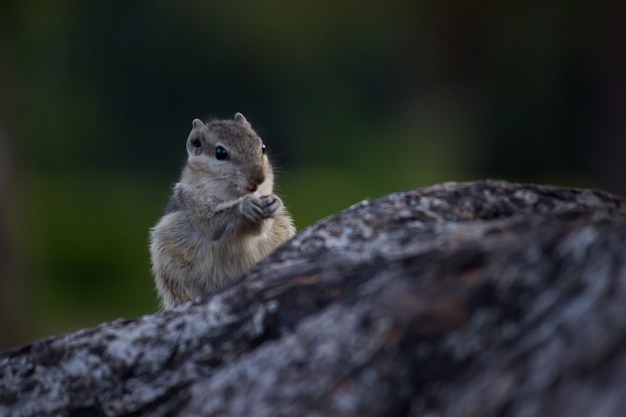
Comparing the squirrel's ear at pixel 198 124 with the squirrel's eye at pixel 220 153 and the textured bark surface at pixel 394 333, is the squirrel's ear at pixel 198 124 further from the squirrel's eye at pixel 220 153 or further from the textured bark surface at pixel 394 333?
the textured bark surface at pixel 394 333

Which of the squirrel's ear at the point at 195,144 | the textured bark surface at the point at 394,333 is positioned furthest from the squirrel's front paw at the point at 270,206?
the textured bark surface at the point at 394,333

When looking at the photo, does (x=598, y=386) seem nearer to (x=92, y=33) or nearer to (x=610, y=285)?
(x=610, y=285)

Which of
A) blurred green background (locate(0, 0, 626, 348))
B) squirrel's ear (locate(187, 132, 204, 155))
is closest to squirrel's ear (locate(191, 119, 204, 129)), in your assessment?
squirrel's ear (locate(187, 132, 204, 155))

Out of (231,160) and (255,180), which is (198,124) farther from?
(255,180)

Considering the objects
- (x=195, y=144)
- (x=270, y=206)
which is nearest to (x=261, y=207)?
(x=270, y=206)

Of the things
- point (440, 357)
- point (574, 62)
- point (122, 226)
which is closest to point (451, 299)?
point (440, 357)

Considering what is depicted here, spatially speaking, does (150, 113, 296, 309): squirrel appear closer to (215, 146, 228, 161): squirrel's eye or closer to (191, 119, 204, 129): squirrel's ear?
(215, 146, 228, 161): squirrel's eye
